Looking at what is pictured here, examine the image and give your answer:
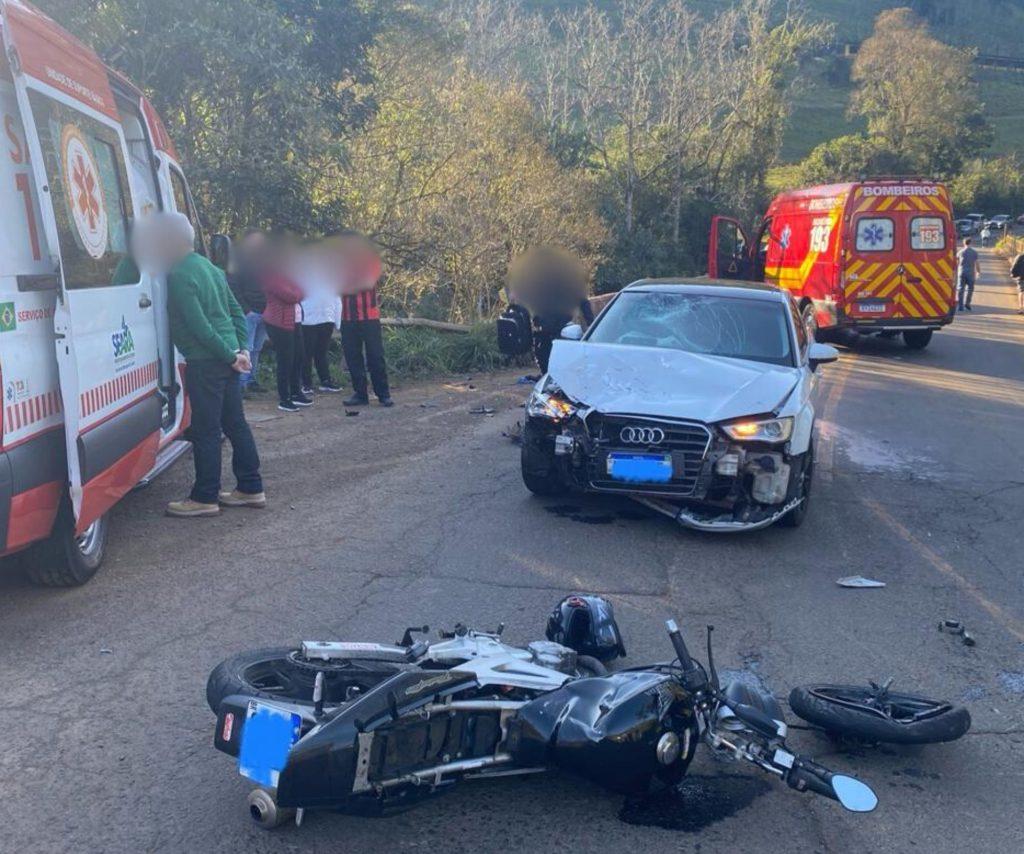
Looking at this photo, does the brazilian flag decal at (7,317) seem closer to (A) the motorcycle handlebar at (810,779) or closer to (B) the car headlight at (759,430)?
(A) the motorcycle handlebar at (810,779)

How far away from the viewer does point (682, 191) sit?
2792cm

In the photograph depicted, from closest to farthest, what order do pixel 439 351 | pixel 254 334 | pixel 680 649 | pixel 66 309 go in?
pixel 680 649 < pixel 66 309 < pixel 254 334 < pixel 439 351

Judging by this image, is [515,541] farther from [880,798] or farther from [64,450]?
[880,798]

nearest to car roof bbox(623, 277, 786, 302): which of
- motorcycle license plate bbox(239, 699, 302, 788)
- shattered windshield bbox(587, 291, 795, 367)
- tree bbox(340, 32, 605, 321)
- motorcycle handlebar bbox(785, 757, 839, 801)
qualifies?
shattered windshield bbox(587, 291, 795, 367)

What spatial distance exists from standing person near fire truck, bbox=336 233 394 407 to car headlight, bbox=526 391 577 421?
13.0 ft

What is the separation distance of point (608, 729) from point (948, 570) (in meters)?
3.73

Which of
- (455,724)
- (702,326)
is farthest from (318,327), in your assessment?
(455,724)

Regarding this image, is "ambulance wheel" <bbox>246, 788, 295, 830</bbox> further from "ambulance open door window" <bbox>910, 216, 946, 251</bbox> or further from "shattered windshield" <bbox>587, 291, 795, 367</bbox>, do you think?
"ambulance open door window" <bbox>910, 216, 946, 251</bbox>

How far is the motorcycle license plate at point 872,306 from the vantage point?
16.9 meters

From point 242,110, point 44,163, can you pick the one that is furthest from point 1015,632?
point 242,110

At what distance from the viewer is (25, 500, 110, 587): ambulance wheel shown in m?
4.95

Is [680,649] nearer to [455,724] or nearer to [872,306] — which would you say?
[455,724]

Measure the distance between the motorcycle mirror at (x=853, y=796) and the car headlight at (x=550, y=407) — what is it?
3.74 meters

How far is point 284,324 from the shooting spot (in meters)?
10.2
